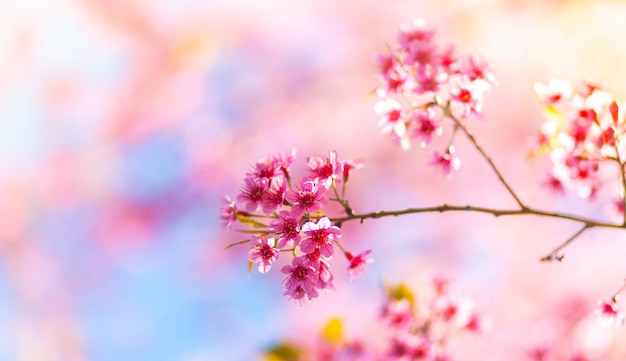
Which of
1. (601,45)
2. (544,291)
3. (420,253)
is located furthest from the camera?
(420,253)

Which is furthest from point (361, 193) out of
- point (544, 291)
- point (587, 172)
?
point (587, 172)

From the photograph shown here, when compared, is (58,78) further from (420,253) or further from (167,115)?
(420,253)

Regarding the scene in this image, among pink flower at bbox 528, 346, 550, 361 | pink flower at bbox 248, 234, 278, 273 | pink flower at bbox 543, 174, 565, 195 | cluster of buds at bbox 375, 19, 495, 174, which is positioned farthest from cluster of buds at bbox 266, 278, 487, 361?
pink flower at bbox 248, 234, 278, 273

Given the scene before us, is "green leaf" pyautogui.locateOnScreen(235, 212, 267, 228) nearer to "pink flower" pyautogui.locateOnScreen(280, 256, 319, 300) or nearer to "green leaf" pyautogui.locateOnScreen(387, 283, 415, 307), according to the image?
"pink flower" pyautogui.locateOnScreen(280, 256, 319, 300)

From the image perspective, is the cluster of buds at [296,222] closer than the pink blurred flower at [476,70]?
Yes

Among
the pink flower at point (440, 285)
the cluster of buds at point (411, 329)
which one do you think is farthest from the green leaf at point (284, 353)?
the pink flower at point (440, 285)

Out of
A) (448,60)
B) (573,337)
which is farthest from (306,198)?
(573,337)

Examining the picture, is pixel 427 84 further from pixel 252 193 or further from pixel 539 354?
pixel 539 354

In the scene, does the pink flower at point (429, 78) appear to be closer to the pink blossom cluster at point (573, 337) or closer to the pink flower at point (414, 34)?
the pink flower at point (414, 34)
